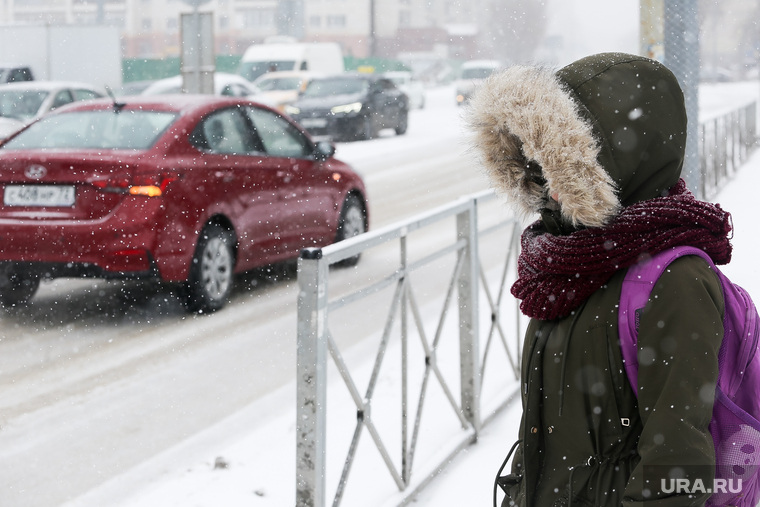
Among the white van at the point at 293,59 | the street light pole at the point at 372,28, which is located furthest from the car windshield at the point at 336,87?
the street light pole at the point at 372,28

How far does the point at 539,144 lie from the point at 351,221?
7329 millimetres

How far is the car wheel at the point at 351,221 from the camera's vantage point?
8.98m

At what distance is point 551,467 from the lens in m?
1.86

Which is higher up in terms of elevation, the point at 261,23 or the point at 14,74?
the point at 261,23

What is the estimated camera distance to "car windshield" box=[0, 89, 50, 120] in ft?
53.6

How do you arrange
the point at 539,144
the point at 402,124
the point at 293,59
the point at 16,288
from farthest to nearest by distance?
the point at 293,59, the point at 402,124, the point at 16,288, the point at 539,144

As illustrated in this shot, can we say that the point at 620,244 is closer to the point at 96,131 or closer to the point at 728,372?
the point at 728,372

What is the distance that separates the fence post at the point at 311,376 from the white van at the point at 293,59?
3150cm

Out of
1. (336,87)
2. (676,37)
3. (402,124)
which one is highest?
(676,37)

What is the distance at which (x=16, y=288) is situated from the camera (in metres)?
7.46

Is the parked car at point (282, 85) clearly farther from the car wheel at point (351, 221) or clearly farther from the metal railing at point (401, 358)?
the metal railing at point (401, 358)

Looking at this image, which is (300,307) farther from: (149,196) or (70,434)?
(149,196)

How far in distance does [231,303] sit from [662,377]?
623cm

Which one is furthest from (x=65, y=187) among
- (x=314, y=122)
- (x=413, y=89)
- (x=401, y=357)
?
(x=413, y=89)
